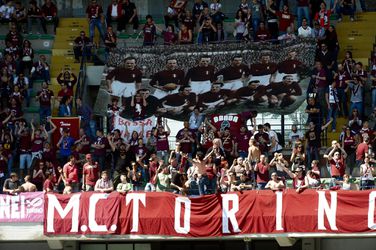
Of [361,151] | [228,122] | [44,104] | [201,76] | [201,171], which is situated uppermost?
[201,76]

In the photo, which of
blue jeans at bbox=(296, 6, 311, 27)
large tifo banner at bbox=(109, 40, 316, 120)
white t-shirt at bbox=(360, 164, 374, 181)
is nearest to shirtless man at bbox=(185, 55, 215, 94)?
large tifo banner at bbox=(109, 40, 316, 120)

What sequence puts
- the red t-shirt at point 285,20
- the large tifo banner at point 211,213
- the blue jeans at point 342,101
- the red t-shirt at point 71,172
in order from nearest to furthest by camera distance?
the large tifo banner at point 211,213
the red t-shirt at point 71,172
the blue jeans at point 342,101
the red t-shirt at point 285,20

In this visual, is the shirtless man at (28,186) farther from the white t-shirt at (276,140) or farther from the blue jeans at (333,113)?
the blue jeans at (333,113)

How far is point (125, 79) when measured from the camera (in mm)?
46438

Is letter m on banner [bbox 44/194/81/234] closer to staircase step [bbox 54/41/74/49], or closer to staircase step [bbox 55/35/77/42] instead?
staircase step [bbox 54/41/74/49]

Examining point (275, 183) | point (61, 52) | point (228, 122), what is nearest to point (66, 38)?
point (61, 52)

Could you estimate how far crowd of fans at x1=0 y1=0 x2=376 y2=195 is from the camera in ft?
129

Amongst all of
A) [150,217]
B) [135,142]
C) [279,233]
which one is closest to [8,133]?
[135,142]

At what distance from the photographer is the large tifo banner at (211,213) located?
3800 centimetres

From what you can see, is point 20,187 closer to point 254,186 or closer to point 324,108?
point 254,186

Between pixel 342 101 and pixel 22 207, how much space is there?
10574 mm

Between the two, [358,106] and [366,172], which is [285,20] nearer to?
[358,106]

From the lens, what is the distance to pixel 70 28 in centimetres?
5050

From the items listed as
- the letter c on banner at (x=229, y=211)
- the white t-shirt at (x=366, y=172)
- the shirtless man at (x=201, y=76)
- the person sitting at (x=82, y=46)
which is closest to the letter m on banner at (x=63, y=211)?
the letter c on banner at (x=229, y=211)
